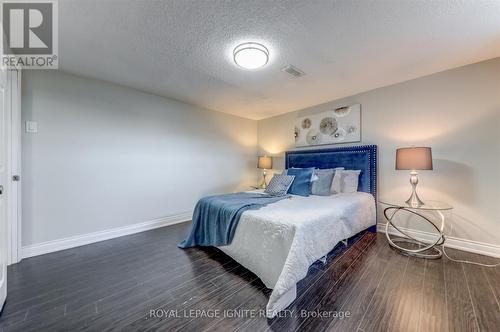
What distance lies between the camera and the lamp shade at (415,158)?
234cm

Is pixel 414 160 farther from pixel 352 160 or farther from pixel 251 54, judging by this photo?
pixel 251 54

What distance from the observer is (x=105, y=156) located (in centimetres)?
288

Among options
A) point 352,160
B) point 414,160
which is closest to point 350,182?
point 352,160

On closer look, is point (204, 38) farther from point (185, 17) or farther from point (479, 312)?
point (479, 312)

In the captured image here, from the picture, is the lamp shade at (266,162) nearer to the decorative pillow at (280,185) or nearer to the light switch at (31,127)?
the decorative pillow at (280,185)

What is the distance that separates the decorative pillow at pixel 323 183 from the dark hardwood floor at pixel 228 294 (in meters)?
1.01

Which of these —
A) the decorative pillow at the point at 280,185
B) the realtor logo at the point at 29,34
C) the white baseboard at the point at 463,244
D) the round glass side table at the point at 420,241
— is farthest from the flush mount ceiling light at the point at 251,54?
the white baseboard at the point at 463,244

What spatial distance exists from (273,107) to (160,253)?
3271mm

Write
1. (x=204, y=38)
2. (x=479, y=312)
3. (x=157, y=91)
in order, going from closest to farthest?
(x=479, y=312) < (x=204, y=38) < (x=157, y=91)

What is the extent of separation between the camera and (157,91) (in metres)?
3.23

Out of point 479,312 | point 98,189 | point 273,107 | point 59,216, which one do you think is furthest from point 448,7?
point 59,216

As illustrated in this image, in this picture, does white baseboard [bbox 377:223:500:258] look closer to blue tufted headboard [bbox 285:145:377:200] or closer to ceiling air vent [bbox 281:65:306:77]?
blue tufted headboard [bbox 285:145:377:200]

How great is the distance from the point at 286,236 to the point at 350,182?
2.04 m

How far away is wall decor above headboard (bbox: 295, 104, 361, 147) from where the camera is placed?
11.1ft
